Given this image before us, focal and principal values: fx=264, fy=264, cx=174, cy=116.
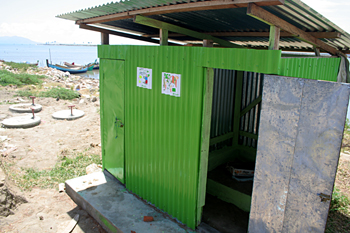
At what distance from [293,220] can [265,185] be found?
51 cm

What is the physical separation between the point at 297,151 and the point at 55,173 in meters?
6.28

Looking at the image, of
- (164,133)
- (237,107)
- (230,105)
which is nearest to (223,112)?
(230,105)

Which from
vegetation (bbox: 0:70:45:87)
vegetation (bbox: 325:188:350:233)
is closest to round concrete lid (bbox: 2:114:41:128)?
vegetation (bbox: 0:70:45:87)

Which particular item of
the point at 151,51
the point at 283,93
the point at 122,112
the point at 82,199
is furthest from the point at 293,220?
the point at 82,199

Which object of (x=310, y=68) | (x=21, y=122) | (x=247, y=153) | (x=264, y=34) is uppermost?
(x=264, y=34)

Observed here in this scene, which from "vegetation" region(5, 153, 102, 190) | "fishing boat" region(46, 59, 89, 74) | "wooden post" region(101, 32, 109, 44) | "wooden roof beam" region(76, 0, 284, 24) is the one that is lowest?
"vegetation" region(5, 153, 102, 190)

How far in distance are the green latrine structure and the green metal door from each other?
0.08 feet

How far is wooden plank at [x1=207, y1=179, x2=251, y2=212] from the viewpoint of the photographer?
511 centimetres

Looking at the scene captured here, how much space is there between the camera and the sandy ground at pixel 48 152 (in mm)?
5129

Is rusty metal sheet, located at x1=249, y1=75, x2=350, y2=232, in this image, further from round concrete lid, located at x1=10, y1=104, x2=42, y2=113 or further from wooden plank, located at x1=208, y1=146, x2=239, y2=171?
round concrete lid, located at x1=10, y1=104, x2=42, y2=113

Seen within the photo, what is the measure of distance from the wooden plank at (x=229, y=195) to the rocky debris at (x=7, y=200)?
4.07 m

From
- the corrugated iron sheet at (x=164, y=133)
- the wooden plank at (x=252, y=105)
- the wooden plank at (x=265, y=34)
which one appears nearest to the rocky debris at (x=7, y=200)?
the corrugated iron sheet at (x=164, y=133)

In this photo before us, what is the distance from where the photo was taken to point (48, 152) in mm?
8695

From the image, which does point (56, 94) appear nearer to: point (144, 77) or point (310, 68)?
point (144, 77)
